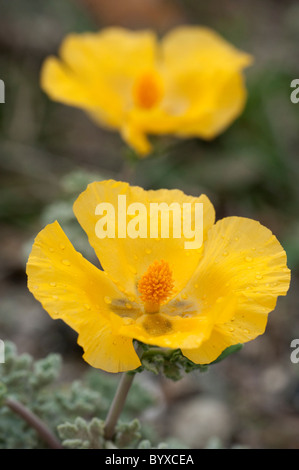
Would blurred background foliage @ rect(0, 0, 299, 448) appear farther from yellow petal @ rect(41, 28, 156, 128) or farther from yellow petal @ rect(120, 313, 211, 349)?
yellow petal @ rect(120, 313, 211, 349)

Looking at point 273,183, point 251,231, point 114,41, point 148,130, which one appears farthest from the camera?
point 273,183

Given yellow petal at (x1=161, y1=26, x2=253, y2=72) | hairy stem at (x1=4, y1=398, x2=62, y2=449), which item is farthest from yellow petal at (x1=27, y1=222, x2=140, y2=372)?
yellow petal at (x1=161, y1=26, x2=253, y2=72)

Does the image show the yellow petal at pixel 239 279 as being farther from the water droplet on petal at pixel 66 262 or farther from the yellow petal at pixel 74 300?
the water droplet on petal at pixel 66 262

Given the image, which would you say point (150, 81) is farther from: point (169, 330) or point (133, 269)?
point (169, 330)

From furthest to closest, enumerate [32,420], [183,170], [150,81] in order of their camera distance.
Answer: [183,170], [150,81], [32,420]

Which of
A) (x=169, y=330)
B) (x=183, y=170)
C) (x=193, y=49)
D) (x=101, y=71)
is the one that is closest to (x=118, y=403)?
(x=169, y=330)
